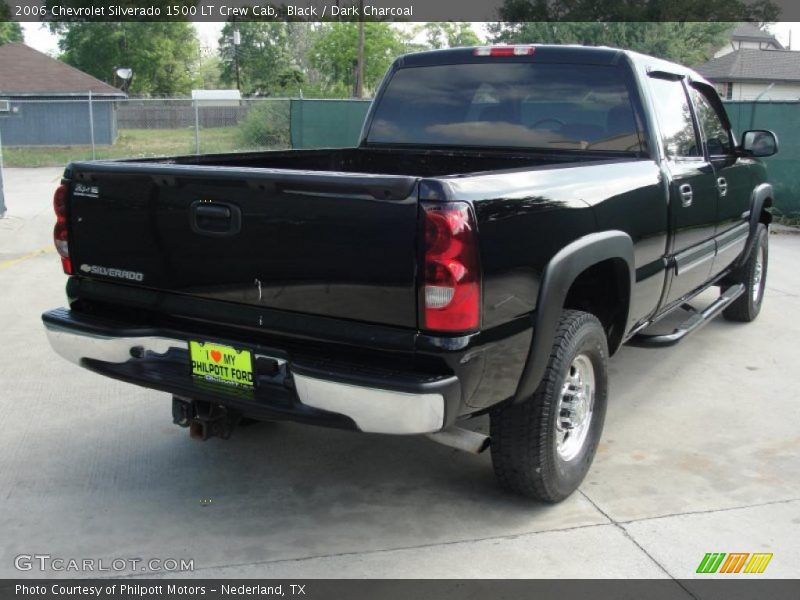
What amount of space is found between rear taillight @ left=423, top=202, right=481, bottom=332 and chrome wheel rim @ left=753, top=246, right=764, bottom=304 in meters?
4.65

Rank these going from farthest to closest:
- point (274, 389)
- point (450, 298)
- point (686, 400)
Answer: point (686, 400) → point (274, 389) → point (450, 298)

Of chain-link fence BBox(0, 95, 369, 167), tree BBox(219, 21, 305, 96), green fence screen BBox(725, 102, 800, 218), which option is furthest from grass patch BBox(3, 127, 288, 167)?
tree BBox(219, 21, 305, 96)

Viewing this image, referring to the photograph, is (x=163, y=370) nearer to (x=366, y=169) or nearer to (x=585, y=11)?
(x=366, y=169)

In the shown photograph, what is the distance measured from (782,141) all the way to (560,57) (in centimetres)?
965

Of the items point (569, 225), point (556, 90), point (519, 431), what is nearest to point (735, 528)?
point (519, 431)

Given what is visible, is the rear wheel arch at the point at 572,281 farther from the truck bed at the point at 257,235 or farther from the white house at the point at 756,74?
the white house at the point at 756,74

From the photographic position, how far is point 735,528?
11.4 ft

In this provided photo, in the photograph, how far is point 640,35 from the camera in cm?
3847

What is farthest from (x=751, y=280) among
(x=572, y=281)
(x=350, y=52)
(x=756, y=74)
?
(x=756, y=74)

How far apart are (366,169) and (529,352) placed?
2293mm

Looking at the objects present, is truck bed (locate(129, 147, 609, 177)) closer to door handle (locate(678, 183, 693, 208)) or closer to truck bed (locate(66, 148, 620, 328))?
door handle (locate(678, 183, 693, 208))

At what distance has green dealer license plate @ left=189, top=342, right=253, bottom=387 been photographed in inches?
122

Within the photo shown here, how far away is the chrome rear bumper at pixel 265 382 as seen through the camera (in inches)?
109

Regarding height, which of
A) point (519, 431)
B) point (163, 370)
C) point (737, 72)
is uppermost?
point (737, 72)
